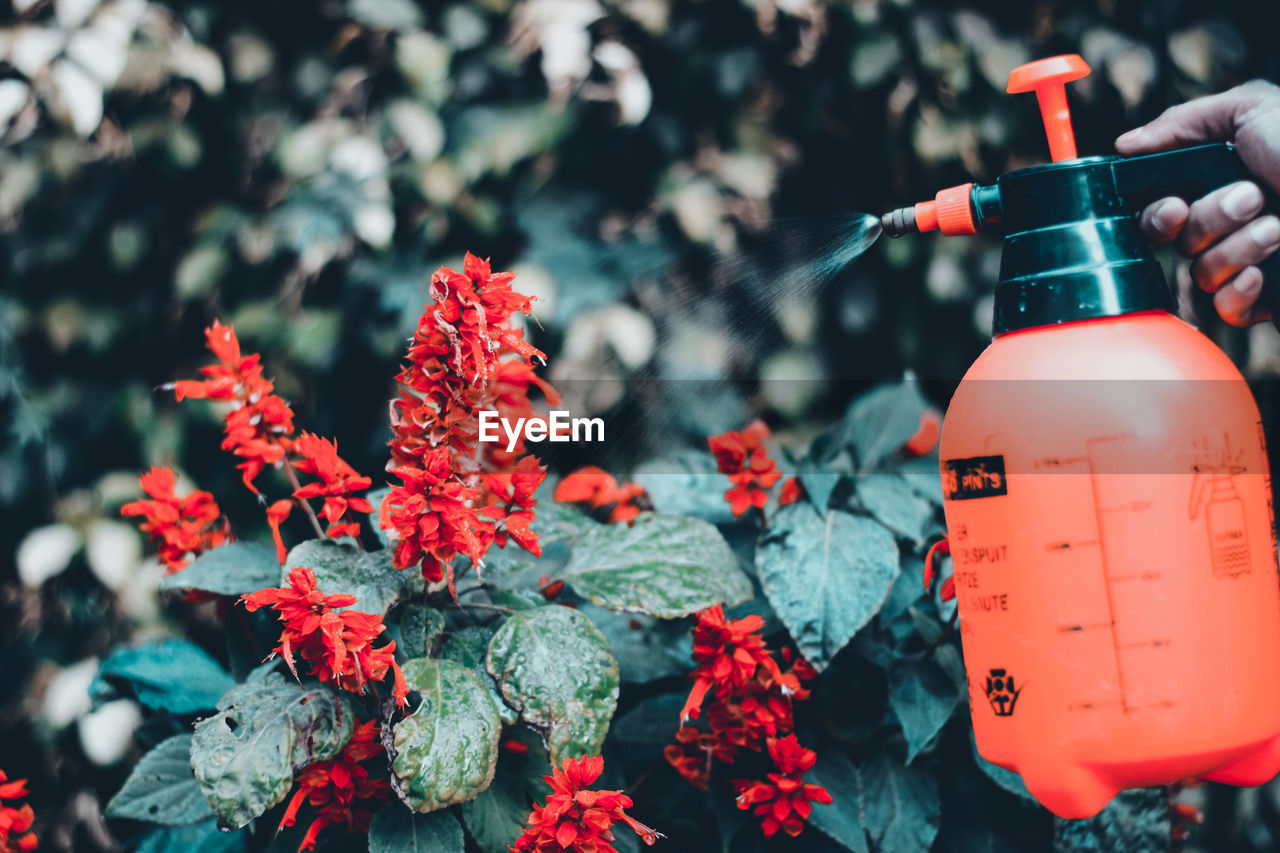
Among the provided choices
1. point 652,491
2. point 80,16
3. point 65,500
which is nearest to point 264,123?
point 80,16

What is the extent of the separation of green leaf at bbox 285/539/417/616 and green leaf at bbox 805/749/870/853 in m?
0.45

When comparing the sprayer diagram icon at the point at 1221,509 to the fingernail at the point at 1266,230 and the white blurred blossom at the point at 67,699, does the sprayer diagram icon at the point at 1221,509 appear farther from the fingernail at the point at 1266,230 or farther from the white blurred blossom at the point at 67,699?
the white blurred blossom at the point at 67,699

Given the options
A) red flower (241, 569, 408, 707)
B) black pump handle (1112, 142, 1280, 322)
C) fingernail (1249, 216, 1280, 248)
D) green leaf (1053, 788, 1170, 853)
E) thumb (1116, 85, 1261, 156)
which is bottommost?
green leaf (1053, 788, 1170, 853)

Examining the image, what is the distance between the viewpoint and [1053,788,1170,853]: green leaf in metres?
1.01

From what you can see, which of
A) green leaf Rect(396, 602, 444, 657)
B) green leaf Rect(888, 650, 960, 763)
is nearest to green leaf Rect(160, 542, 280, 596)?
green leaf Rect(396, 602, 444, 657)

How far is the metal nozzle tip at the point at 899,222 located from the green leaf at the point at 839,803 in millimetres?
523

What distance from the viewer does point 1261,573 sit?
28.2 inches

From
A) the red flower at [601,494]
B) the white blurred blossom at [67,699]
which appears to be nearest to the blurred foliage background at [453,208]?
the white blurred blossom at [67,699]

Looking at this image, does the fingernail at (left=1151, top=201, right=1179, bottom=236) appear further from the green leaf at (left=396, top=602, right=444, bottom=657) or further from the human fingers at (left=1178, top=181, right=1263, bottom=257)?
the green leaf at (left=396, top=602, right=444, bottom=657)

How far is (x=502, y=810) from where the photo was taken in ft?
2.78

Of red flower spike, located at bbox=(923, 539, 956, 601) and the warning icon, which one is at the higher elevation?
red flower spike, located at bbox=(923, 539, 956, 601)

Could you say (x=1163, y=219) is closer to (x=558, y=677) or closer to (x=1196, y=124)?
(x=1196, y=124)

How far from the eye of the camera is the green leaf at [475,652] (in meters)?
0.83

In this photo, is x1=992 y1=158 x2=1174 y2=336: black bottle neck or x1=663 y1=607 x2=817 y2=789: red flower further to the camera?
x1=663 y1=607 x2=817 y2=789: red flower
